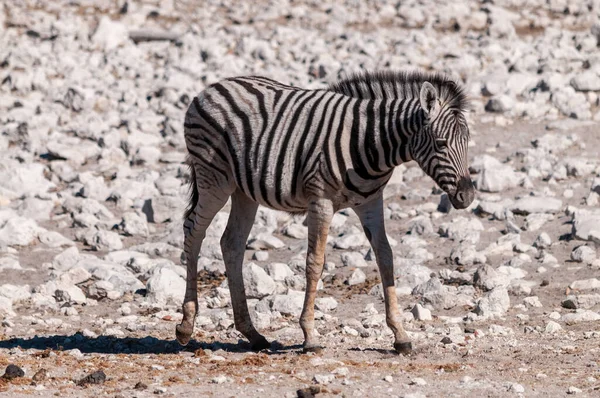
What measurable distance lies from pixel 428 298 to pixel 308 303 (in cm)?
183

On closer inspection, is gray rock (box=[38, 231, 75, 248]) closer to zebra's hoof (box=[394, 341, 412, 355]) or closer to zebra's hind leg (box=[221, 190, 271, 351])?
zebra's hind leg (box=[221, 190, 271, 351])

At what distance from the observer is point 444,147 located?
8.22 m

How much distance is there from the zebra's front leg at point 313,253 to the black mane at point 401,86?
39.8 inches

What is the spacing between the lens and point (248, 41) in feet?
68.5

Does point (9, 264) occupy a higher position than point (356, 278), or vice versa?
point (356, 278)

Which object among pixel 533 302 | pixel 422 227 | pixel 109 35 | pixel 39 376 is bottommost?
pixel 39 376

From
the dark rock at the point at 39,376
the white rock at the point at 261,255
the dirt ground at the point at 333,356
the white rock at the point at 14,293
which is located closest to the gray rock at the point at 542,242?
the dirt ground at the point at 333,356

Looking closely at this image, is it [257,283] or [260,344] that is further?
[257,283]

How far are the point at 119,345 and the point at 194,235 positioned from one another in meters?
1.10

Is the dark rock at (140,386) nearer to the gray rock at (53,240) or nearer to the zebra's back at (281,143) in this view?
the zebra's back at (281,143)

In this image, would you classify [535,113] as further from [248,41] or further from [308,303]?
[308,303]

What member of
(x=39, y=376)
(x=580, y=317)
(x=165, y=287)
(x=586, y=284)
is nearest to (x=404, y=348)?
(x=580, y=317)

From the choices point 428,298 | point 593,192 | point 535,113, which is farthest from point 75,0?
point 428,298

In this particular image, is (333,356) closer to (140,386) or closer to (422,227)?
(140,386)
